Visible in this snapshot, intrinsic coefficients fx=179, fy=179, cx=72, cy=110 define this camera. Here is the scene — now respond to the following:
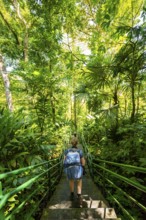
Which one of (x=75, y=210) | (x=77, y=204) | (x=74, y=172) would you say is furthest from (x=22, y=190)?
(x=74, y=172)

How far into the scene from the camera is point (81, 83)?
784cm

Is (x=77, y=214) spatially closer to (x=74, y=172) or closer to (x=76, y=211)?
(x=76, y=211)

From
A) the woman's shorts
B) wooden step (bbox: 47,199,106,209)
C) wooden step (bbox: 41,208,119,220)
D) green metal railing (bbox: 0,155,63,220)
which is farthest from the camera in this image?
the woman's shorts

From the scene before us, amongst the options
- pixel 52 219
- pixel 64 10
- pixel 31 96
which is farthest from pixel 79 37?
pixel 52 219

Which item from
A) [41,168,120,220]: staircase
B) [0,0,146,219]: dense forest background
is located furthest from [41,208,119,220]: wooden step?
[0,0,146,219]: dense forest background

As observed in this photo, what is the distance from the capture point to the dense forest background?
11.1ft

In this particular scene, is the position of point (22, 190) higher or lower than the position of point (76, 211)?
higher

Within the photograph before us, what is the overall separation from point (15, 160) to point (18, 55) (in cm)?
1123

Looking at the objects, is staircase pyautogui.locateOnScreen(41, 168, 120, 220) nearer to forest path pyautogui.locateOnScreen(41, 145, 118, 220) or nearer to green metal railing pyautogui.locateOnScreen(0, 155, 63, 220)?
forest path pyautogui.locateOnScreen(41, 145, 118, 220)

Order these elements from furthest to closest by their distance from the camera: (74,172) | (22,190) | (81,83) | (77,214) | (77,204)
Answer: (81,83)
(74,172)
(77,204)
(77,214)
(22,190)

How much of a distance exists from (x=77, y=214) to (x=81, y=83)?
5618 millimetres

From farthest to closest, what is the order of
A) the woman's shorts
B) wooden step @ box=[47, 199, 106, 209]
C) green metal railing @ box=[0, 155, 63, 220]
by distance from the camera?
the woman's shorts, wooden step @ box=[47, 199, 106, 209], green metal railing @ box=[0, 155, 63, 220]

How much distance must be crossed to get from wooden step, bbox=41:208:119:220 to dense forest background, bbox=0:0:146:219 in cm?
90

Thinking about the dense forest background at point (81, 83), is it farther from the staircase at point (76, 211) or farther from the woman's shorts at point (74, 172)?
the staircase at point (76, 211)
